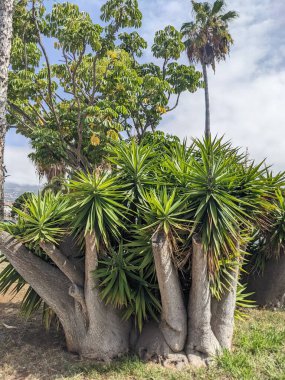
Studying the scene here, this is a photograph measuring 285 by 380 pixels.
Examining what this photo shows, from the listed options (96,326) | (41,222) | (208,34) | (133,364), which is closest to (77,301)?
(96,326)

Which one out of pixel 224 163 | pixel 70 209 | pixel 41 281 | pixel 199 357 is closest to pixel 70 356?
pixel 41 281

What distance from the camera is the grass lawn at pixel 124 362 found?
14.8 feet

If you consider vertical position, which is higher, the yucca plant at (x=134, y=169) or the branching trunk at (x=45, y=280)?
the yucca plant at (x=134, y=169)

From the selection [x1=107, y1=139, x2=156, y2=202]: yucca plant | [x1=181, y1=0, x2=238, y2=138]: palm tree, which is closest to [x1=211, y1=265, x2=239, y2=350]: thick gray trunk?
[x1=107, y1=139, x2=156, y2=202]: yucca plant

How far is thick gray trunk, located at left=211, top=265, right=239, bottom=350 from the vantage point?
202 inches

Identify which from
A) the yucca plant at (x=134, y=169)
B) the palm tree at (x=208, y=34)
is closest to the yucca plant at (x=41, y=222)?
the yucca plant at (x=134, y=169)

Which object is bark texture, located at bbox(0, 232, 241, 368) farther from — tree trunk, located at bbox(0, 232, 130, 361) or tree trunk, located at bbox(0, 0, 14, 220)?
tree trunk, located at bbox(0, 0, 14, 220)

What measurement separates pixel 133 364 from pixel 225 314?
1680 mm

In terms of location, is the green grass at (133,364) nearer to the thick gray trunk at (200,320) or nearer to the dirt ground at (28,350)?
the dirt ground at (28,350)

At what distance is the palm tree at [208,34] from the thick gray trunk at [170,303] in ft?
56.3

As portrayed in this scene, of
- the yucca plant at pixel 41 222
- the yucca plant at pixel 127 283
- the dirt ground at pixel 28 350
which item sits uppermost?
the yucca plant at pixel 41 222

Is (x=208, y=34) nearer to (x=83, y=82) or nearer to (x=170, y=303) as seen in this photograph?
(x=83, y=82)

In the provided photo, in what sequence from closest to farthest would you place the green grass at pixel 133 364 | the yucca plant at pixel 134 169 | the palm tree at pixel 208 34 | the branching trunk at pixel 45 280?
the green grass at pixel 133 364 → the branching trunk at pixel 45 280 → the yucca plant at pixel 134 169 → the palm tree at pixel 208 34

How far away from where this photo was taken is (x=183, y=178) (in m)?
5.14
